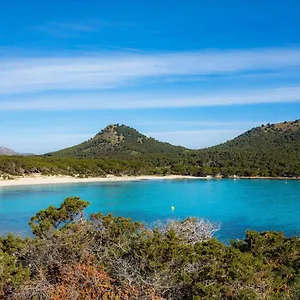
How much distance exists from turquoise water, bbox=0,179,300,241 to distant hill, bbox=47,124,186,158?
186 feet

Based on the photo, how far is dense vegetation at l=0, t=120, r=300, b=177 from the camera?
69312 millimetres

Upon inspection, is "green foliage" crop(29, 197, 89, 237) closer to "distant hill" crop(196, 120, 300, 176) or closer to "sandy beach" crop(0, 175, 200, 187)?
"sandy beach" crop(0, 175, 200, 187)

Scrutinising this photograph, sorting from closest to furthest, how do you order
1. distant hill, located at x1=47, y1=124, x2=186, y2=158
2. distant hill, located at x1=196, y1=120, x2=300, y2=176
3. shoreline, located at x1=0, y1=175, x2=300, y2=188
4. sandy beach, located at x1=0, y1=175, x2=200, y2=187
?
sandy beach, located at x1=0, y1=175, x2=200, y2=187 → shoreline, located at x1=0, y1=175, x2=300, y2=188 → distant hill, located at x1=196, y1=120, x2=300, y2=176 → distant hill, located at x1=47, y1=124, x2=186, y2=158

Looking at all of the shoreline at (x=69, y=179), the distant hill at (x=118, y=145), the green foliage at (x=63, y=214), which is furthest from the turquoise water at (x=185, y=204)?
the distant hill at (x=118, y=145)

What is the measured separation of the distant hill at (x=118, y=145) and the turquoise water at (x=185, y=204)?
56.7m

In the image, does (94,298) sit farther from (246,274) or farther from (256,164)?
(256,164)

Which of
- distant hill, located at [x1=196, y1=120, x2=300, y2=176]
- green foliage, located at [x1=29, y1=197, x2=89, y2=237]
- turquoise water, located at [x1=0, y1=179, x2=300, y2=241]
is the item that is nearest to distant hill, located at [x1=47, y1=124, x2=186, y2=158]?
distant hill, located at [x1=196, y1=120, x2=300, y2=176]

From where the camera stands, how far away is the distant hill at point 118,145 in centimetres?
11850

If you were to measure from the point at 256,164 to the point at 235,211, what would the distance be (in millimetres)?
48108

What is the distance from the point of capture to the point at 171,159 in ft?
307

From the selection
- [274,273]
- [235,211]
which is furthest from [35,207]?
[274,273]

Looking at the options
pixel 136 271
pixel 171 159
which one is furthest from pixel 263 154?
Result: pixel 136 271

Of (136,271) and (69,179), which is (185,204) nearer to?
(69,179)

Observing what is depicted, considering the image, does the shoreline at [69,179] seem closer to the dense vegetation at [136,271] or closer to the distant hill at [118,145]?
the distant hill at [118,145]
